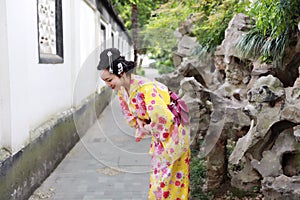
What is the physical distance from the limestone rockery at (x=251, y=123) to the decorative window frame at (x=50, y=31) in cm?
190

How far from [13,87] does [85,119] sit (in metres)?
4.21

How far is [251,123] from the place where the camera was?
319 cm

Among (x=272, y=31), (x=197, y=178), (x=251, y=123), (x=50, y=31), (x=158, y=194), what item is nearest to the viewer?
(x=158, y=194)

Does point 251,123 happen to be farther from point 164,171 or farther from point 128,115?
point 128,115

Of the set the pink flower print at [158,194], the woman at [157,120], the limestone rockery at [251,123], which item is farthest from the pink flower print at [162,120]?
the limestone rockery at [251,123]

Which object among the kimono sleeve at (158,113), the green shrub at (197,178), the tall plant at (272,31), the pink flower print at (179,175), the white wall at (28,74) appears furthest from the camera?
the green shrub at (197,178)

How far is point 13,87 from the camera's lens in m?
3.40

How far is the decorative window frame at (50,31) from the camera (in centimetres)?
500

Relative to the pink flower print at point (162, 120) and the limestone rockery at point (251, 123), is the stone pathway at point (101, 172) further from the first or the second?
the pink flower print at point (162, 120)

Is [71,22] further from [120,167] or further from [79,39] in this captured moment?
[120,167]

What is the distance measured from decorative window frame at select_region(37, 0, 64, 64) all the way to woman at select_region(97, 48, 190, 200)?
7.81ft

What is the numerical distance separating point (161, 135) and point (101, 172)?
2508 millimetres

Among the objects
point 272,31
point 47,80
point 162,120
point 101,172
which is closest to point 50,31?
point 47,80

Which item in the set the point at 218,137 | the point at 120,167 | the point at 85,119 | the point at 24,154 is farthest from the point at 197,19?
the point at 24,154
